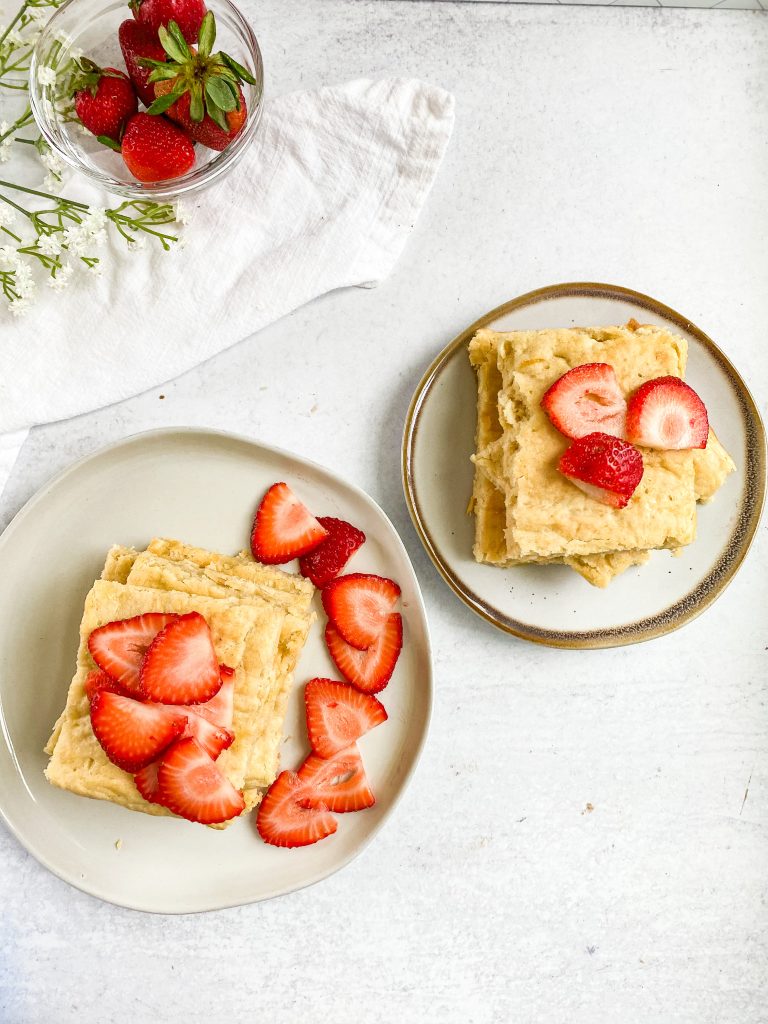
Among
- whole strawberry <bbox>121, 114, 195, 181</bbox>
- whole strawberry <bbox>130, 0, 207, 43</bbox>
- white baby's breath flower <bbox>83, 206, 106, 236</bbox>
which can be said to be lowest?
white baby's breath flower <bbox>83, 206, 106, 236</bbox>

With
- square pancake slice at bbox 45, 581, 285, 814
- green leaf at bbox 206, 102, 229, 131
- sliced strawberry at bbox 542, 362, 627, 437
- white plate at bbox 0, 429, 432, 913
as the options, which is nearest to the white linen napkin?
white plate at bbox 0, 429, 432, 913

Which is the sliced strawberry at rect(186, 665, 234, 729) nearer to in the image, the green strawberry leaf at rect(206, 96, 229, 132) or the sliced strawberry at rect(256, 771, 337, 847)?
the sliced strawberry at rect(256, 771, 337, 847)

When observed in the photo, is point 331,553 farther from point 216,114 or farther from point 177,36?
point 177,36

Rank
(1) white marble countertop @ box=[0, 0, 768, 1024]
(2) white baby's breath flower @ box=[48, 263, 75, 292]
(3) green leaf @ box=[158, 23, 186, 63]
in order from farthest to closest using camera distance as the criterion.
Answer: (1) white marble countertop @ box=[0, 0, 768, 1024], (2) white baby's breath flower @ box=[48, 263, 75, 292], (3) green leaf @ box=[158, 23, 186, 63]

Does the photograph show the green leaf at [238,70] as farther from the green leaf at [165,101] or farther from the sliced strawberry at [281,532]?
the sliced strawberry at [281,532]

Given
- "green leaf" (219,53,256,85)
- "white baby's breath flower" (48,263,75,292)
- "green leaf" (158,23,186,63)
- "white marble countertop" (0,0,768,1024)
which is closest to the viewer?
"green leaf" (158,23,186,63)

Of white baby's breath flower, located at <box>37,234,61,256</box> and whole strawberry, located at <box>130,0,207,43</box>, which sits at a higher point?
whole strawberry, located at <box>130,0,207,43</box>

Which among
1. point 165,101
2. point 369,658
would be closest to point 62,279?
point 165,101
